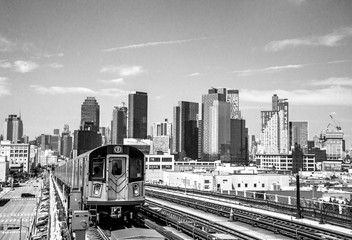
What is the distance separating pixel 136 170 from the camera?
69.9 feet

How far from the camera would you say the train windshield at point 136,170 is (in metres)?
21.0

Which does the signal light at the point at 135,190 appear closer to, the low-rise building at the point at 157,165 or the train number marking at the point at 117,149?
the train number marking at the point at 117,149

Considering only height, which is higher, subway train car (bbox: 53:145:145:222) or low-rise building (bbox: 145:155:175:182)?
subway train car (bbox: 53:145:145:222)

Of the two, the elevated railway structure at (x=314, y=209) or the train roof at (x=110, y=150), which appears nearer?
the train roof at (x=110, y=150)

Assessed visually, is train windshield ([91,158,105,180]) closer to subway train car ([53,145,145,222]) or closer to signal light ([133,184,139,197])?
subway train car ([53,145,145,222])

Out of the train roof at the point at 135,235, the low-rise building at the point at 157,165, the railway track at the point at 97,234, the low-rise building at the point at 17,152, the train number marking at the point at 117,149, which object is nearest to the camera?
the train roof at the point at 135,235

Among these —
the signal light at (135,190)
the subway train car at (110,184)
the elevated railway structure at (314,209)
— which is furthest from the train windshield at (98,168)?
the elevated railway structure at (314,209)

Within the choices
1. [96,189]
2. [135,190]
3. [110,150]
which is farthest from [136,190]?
[110,150]

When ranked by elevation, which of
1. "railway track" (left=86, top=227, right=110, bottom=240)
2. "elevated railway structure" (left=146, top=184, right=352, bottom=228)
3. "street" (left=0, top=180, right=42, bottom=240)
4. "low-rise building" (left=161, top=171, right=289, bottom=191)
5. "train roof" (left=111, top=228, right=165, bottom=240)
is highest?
"train roof" (left=111, top=228, right=165, bottom=240)

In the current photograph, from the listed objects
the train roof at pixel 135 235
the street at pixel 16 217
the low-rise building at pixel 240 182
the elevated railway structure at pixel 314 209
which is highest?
the train roof at pixel 135 235

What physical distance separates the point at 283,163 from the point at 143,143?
72.7 meters

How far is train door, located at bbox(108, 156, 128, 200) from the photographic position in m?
20.4

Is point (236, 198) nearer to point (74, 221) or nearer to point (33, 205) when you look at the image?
point (74, 221)

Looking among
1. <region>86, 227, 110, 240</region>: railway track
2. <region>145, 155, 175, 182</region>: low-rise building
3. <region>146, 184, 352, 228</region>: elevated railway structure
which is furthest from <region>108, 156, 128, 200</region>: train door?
<region>145, 155, 175, 182</region>: low-rise building
